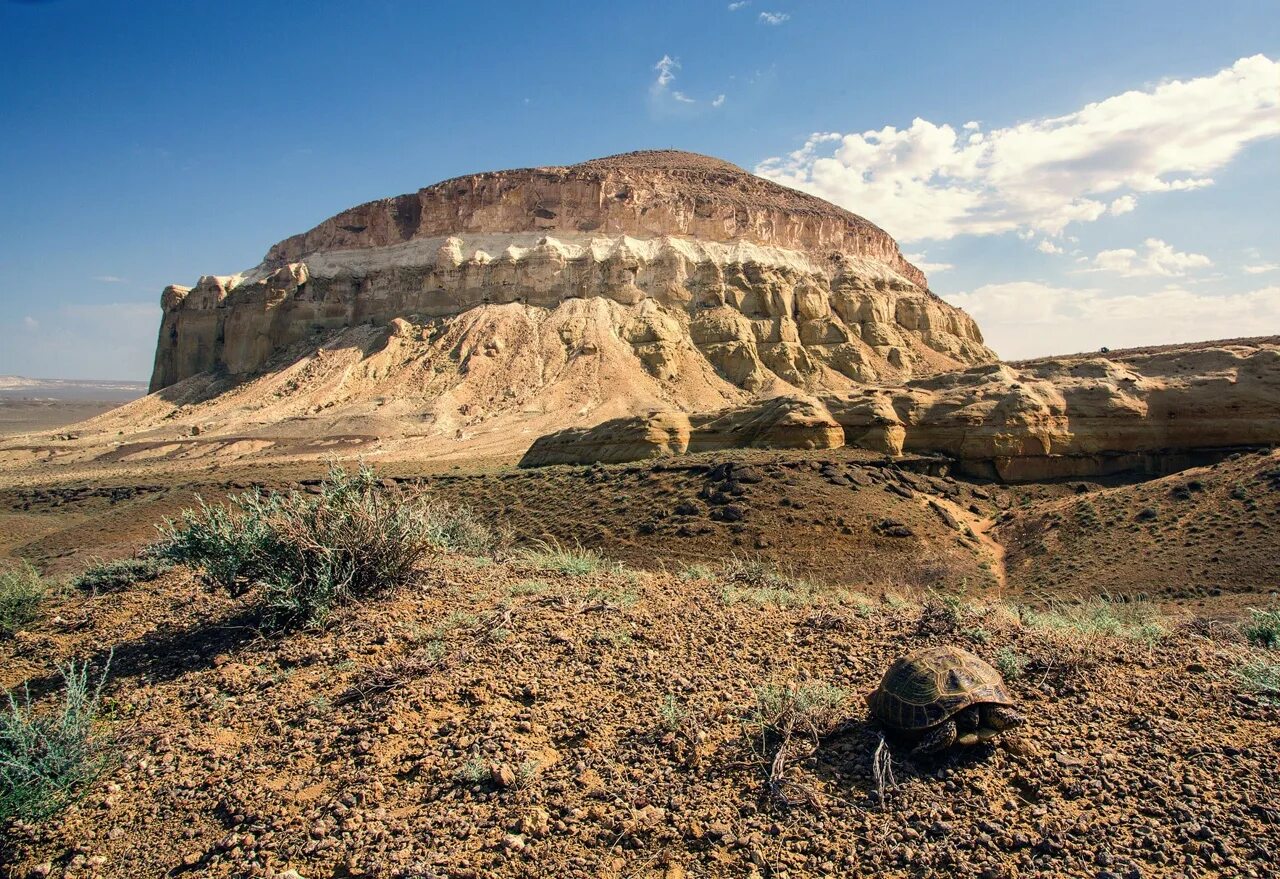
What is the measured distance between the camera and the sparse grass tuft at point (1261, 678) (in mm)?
4426

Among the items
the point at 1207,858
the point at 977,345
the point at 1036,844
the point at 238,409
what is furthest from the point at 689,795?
the point at 977,345

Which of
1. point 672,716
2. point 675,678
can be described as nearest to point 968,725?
point 672,716

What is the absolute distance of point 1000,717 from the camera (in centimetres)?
412

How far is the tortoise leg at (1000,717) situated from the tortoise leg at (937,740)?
312 mm

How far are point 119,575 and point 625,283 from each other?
49.1m

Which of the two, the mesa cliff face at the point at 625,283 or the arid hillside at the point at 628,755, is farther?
the mesa cliff face at the point at 625,283

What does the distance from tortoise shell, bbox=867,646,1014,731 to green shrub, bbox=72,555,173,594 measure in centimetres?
751

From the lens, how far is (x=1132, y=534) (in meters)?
15.6

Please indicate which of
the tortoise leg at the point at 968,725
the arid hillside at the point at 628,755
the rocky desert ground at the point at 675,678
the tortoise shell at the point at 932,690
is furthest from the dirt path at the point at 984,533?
the tortoise leg at the point at 968,725

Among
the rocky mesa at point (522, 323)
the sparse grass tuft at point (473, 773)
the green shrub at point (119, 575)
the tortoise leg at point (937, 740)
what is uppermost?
the rocky mesa at point (522, 323)

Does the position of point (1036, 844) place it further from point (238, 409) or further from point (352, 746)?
point (238, 409)

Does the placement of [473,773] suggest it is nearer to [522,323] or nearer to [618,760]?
[618,760]

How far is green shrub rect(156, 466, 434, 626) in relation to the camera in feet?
18.5

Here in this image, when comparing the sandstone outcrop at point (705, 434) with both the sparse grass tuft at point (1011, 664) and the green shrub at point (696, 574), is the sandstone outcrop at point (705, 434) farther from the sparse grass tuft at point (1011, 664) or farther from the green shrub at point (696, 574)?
the sparse grass tuft at point (1011, 664)
